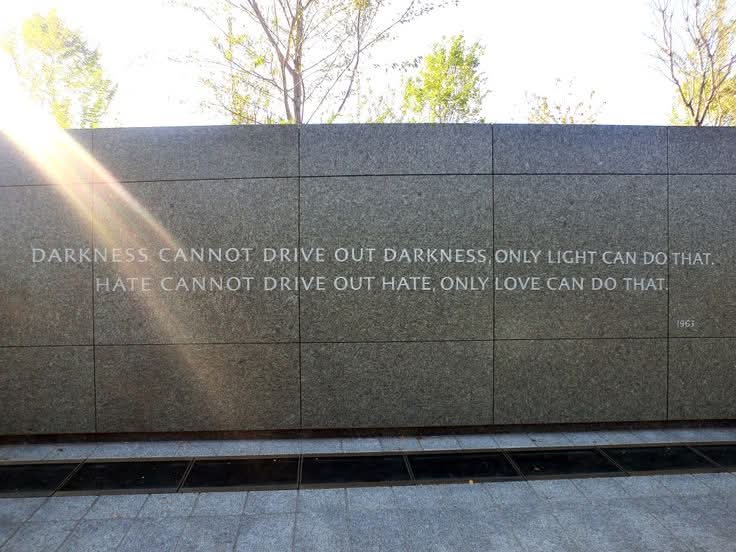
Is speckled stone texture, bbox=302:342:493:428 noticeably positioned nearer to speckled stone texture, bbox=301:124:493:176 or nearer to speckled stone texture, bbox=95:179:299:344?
speckled stone texture, bbox=95:179:299:344

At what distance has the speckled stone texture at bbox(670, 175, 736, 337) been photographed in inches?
224

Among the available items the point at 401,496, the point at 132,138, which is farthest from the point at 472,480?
the point at 132,138

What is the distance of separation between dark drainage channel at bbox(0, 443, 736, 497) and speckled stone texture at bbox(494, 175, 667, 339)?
1351mm

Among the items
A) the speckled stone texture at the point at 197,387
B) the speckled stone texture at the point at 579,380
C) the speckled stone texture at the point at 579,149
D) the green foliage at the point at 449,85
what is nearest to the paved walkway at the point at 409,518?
the speckled stone texture at the point at 579,380

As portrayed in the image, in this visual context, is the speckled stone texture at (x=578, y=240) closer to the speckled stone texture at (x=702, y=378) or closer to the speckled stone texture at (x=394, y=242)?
the speckled stone texture at (x=394, y=242)

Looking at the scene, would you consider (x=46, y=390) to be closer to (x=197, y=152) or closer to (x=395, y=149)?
(x=197, y=152)

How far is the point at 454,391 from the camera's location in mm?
5633

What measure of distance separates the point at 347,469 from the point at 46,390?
352cm

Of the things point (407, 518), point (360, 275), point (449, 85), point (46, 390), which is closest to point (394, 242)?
point (360, 275)

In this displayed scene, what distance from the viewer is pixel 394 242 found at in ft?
18.2

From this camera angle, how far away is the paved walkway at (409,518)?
11.5ft

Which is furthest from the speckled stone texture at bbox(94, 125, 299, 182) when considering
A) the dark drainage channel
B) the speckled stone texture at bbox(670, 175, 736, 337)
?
the speckled stone texture at bbox(670, 175, 736, 337)

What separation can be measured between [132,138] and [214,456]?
3.58 meters

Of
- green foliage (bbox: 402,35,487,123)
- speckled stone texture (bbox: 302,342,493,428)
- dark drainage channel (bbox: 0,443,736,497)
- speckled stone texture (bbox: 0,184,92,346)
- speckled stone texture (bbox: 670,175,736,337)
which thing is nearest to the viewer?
dark drainage channel (bbox: 0,443,736,497)
